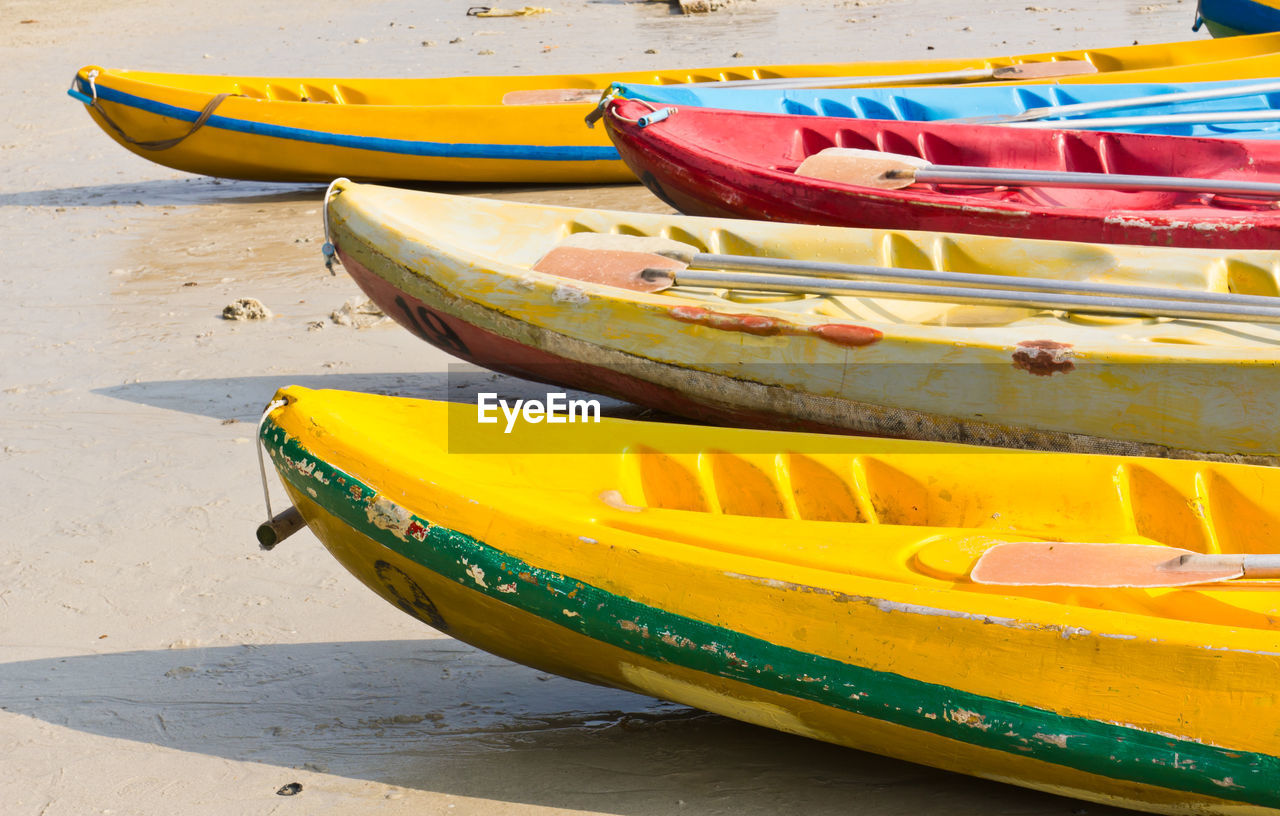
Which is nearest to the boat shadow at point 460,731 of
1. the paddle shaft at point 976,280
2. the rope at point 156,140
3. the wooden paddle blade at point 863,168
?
the paddle shaft at point 976,280

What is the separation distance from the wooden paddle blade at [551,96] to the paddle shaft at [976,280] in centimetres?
410

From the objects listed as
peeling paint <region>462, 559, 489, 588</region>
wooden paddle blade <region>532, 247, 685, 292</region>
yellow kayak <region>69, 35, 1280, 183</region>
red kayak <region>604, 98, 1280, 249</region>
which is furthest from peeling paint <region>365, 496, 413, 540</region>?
yellow kayak <region>69, 35, 1280, 183</region>

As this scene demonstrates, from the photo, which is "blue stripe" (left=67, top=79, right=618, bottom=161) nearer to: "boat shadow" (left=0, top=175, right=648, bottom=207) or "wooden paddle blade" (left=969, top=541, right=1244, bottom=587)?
"boat shadow" (left=0, top=175, right=648, bottom=207)

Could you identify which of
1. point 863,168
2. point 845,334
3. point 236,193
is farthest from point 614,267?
point 236,193

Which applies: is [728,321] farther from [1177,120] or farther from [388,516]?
[1177,120]

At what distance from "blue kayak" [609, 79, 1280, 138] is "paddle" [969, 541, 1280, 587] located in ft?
13.7

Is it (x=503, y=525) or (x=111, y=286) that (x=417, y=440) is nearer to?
(x=503, y=525)

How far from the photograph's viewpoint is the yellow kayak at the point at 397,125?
25.5ft

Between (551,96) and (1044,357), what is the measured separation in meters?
5.31

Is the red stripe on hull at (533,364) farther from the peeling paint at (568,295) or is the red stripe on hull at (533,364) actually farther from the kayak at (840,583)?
the kayak at (840,583)

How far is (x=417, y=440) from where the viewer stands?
289 centimetres

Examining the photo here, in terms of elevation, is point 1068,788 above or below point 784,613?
below

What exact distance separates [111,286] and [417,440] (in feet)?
14.4

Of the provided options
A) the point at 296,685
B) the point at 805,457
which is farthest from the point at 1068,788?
the point at 296,685
